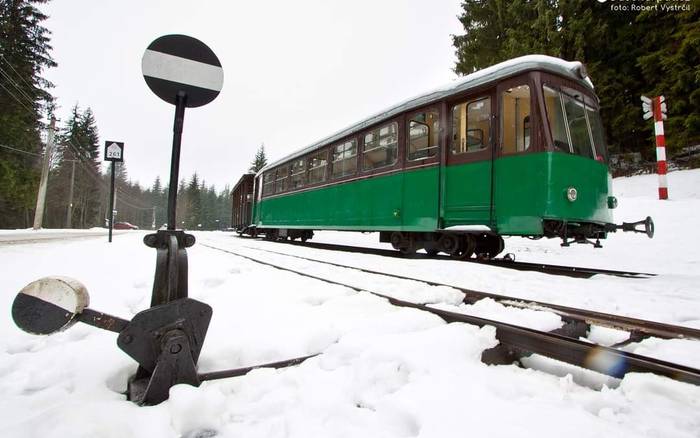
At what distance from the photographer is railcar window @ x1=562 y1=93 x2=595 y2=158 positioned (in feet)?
18.1

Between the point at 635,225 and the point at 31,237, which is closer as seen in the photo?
the point at 635,225

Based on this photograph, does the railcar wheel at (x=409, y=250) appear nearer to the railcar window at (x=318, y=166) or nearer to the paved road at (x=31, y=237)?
the railcar window at (x=318, y=166)

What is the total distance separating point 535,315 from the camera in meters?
2.34

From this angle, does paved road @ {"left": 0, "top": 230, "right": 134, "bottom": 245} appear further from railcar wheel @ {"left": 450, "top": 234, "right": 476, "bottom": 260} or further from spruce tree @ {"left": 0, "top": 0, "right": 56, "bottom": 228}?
railcar wheel @ {"left": 450, "top": 234, "right": 476, "bottom": 260}

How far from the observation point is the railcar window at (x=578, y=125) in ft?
18.1

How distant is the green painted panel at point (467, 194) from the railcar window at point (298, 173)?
20.4 ft

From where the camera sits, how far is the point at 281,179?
527 inches

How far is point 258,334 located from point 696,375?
6.48 ft

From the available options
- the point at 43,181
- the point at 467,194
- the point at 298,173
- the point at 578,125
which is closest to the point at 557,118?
the point at 578,125

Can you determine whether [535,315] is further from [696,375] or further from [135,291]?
[135,291]

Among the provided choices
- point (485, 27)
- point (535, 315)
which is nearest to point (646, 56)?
point (485, 27)

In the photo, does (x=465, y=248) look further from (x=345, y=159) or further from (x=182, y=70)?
(x=182, y=70)

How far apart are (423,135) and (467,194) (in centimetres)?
169

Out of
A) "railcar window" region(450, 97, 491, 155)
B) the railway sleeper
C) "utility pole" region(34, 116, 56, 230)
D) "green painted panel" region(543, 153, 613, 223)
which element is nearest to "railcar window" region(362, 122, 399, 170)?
"railcar window" region(450, 97, 491, 155)
